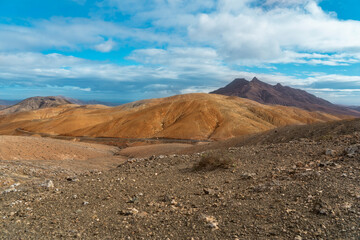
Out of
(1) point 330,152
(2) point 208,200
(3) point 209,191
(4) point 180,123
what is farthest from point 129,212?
(4) point 180,123

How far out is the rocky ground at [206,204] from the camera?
180 inches

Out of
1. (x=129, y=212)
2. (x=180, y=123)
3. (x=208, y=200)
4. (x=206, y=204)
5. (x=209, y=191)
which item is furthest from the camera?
(x=180, y=123)

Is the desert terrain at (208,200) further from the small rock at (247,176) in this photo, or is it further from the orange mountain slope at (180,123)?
the orange mountain slope at (180,123)

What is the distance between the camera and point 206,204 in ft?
19.5

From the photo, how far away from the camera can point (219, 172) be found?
8.66 m

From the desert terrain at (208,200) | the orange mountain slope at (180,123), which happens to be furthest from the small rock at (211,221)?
the orange mountain slope at (180,123)

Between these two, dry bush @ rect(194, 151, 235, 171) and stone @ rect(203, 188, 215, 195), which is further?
dry bush @ rect(194, 151, 235, 171)

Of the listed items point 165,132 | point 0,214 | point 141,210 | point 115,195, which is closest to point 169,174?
point 115,195

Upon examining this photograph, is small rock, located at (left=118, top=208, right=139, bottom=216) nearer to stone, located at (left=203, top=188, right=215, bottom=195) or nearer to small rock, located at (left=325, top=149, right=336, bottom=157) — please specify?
stone, located at (left=203, top=188, right=215, bottom=195)

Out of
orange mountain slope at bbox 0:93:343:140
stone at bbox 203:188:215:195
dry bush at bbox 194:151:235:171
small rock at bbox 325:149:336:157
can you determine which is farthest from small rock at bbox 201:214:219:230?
orange mountain slope at bbox 0:93:343:140

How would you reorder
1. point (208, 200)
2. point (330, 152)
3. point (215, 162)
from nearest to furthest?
point (208, 200) → point (330, 152) → point (215, 162)

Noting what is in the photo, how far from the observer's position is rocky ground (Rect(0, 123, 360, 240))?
15.0 feet

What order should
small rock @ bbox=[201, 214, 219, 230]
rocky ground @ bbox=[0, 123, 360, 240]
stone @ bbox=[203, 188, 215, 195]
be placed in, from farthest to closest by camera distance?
stone @ bbox=[203, 188, 215, 195], small rock @ bbox=[201, 214, 219, 230], rocky ground @ bbox=[0, 123, 360, 240]

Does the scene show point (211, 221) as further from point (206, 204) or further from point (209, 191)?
point (209, 191)
